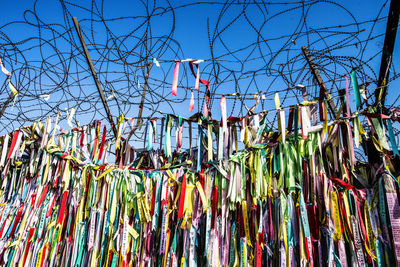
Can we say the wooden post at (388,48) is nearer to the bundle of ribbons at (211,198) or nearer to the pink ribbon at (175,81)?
the bundle of ribbons at (211,198)

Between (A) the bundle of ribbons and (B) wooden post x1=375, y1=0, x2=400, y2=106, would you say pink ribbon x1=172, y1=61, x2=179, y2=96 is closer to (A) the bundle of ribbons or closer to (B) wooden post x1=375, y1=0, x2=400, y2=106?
(A) the bundle of ribbons

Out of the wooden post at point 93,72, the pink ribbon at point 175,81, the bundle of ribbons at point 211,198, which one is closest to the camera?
the bundle of ribbons at point 211,198

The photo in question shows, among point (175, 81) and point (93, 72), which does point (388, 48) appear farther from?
point (93, 72)

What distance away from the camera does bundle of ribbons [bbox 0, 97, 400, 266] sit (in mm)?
1700

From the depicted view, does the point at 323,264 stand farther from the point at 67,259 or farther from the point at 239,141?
the point at 67,259

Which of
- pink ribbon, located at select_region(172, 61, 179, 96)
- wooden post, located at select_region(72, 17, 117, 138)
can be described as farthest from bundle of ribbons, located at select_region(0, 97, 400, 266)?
pink ribbon, located at select_region(172, 61, 179, 96)

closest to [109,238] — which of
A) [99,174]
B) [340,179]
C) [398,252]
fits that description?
[99,174]

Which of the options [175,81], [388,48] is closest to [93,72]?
[175,81]

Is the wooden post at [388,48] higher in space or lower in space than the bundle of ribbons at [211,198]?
higher

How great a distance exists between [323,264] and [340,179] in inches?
20.3

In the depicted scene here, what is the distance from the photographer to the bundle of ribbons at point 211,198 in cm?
170

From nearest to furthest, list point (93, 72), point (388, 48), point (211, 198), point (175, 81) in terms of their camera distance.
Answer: point (388, 48), point (211, 198), point (175, 81), point (93, 72)

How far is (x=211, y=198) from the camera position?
2057 millimetres

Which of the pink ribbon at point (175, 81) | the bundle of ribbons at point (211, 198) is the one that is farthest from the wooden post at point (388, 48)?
the pink ribbon at point (175, 81)
